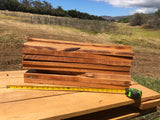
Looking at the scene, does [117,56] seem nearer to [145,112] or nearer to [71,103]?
[71,103]

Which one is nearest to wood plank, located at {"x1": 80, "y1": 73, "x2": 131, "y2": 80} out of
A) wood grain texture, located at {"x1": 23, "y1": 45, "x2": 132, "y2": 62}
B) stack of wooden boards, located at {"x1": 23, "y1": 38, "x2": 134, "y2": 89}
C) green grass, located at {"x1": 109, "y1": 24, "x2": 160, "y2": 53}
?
stack of wooden boards, located at {"x1": 23, "y1": 38, "x2": 134, "y2": 89}

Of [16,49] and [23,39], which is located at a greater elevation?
[23,39]

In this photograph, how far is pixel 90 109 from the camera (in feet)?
4.90

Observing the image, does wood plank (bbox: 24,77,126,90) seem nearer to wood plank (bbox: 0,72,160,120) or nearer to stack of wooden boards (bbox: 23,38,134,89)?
stack of wooden boards (bbox: 23,38,134,89)

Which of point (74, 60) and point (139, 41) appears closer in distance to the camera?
point (74, 60)

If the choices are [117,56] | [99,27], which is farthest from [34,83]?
[99,27]

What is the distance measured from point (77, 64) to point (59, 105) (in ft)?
2.03

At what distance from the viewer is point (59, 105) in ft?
4.93

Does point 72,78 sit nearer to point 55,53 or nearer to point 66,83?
point 66,83

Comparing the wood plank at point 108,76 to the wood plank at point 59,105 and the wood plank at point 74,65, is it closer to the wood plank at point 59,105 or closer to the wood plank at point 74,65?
the wood plank at point 74,65

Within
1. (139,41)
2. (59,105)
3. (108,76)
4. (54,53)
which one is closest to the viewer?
(59,105)

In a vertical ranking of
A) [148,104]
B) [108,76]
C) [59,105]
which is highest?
[108,76]

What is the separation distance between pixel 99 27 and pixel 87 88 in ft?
72.5

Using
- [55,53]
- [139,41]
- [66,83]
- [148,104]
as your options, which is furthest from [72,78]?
[139,41]
